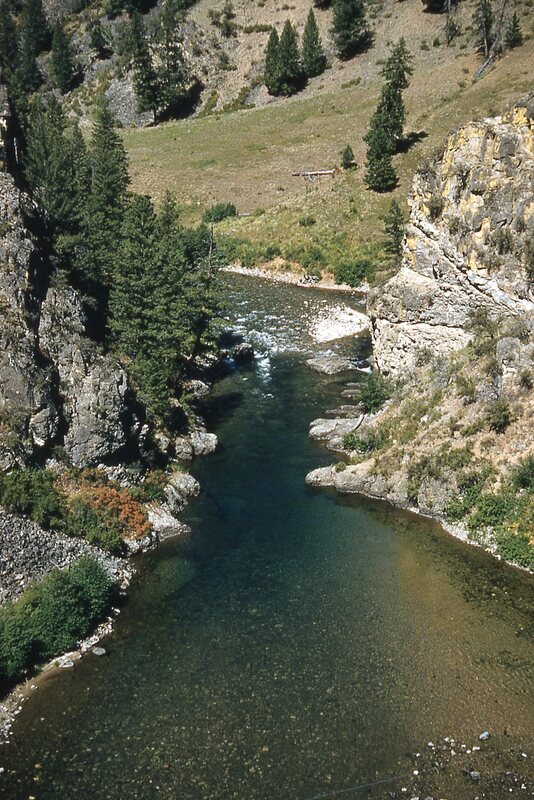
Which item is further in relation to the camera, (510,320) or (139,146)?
(139,146)

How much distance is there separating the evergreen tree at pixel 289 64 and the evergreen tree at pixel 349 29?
9208mm

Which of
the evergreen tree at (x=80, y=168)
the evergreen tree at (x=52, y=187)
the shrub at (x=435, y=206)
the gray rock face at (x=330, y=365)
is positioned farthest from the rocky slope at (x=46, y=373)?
the shrub at (x=435, y=206)

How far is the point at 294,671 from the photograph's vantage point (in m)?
31.1

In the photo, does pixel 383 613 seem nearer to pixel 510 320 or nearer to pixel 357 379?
pixel 510 320

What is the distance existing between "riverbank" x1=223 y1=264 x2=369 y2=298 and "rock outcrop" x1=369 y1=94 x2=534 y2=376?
37.4m

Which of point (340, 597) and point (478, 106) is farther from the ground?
point (478, 106)

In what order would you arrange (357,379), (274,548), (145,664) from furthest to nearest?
(357,379) < (274,548) < (145,664)

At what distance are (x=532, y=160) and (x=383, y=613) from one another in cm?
3179

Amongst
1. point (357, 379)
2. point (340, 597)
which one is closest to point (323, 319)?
point (357, 379)

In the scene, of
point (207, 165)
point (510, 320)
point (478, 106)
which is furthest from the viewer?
point (207, 165)

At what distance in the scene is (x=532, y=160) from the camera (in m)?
48.7

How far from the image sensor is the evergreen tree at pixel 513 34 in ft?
406

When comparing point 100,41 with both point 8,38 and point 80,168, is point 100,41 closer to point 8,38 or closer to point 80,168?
point 8,38

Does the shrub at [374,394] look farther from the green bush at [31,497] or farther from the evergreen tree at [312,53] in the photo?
the evergreen tree at [312,53]
